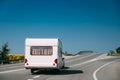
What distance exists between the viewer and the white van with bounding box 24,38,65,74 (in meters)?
24.6

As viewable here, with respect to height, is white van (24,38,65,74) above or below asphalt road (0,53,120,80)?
above

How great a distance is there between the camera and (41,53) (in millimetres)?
24969

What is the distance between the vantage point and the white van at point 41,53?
2459 centimetres

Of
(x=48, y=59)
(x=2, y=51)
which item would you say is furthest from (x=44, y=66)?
(x=2, y=51)

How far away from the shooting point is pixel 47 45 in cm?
2498

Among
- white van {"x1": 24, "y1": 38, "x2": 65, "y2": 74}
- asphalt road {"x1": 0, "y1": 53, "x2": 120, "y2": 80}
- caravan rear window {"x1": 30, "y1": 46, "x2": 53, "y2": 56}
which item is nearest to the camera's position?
asphalt road {"x1": 0, "y1": 53, "x2": 120, "y2": 80}

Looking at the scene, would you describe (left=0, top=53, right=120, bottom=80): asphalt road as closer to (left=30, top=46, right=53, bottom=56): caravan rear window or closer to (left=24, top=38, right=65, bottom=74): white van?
(left=24, top=38, right=65, bottom=74): white van

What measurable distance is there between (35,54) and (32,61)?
58 cm

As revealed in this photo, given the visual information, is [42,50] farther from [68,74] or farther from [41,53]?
[68,74]

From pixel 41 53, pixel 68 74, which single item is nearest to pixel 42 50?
pixel 41 53

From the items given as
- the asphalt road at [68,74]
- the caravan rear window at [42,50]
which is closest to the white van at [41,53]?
the caravan rear window at [42,50]

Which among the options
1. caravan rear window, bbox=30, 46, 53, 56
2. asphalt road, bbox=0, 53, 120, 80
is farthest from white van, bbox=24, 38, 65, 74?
asphalt road, bbox=0, 53, 120, 80

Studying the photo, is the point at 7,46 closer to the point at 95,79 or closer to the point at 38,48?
the point at 38,48

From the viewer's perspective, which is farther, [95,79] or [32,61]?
[32,61]
